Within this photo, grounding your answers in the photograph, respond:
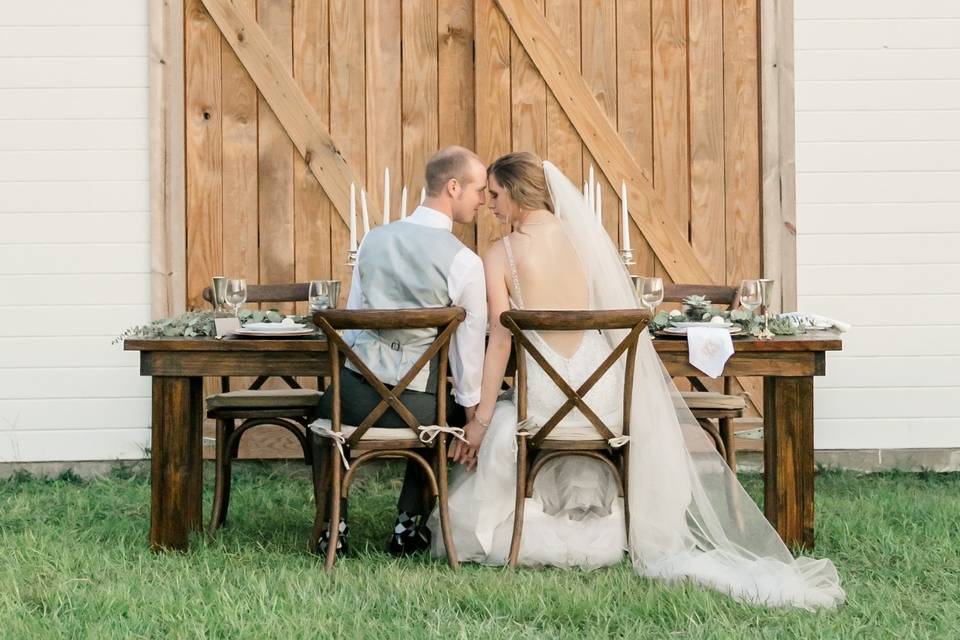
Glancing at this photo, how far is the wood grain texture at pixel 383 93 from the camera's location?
18.0 feet

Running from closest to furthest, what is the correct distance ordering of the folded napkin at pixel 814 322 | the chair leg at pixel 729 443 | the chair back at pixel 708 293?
the folded napkin at pixel 814 322 < the chair leg at pixel 729 443 < the chair back at pixel 708 293

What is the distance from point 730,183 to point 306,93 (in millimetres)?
2036

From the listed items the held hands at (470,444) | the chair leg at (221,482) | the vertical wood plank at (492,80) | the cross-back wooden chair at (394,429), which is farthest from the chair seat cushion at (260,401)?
the vertical wood plank at (492,80)

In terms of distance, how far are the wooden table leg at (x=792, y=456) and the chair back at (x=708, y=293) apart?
1019mm

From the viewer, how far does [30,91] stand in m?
5.43

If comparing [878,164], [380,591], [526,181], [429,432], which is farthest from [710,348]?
[878,164]

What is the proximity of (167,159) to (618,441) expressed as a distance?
111 inches

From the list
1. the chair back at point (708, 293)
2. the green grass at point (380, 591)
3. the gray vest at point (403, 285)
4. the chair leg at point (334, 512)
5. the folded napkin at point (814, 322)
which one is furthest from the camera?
the chair back at point (708, 293)

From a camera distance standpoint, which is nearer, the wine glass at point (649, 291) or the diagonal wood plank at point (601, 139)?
the wine glass at point (649, 291)

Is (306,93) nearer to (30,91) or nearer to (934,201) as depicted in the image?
(30,91)

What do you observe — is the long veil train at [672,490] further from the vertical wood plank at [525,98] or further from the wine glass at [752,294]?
the vertical wood plank at [525,98]

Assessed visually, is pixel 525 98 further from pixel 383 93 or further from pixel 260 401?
pixel 260 401

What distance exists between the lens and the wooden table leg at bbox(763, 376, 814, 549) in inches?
152

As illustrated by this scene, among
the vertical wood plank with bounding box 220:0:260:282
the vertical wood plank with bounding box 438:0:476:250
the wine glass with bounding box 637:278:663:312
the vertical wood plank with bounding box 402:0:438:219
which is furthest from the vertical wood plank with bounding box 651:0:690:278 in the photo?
the vertical wood plank with bounding box 220:0:260:282
